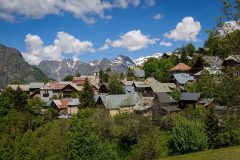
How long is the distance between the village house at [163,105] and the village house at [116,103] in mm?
9489

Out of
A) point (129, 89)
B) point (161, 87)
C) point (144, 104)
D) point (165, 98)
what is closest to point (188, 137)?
point (144, 104)

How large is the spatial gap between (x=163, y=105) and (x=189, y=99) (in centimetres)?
652

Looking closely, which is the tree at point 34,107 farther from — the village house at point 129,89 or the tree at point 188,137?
the tree at point 188,137

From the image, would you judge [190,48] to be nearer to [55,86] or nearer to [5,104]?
[55,86]

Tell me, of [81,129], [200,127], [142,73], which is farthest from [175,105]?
[142,73]

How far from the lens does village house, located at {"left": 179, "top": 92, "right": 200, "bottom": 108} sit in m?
78.1

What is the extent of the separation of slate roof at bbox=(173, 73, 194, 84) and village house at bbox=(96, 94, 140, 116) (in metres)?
17.9

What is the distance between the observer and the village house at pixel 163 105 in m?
74.8

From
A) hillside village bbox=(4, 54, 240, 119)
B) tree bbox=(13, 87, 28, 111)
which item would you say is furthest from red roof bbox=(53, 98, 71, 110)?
tree bbox=(13, 87, 28, 111)

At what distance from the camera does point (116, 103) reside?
90.5 meters

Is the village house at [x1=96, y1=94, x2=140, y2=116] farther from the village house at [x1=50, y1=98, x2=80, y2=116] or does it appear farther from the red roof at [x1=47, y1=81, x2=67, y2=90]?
the red roof at [x1=47, y1=81, x2=67, y2=90]

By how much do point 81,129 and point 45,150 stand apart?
1102 cm

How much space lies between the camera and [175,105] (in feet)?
Result: 274

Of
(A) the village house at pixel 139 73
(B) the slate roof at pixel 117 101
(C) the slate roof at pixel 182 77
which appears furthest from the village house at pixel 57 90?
(C) the slate roof at pixel 182 77
